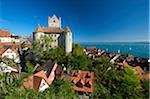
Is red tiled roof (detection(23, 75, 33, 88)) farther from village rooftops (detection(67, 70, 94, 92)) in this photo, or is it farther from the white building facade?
the white building facade

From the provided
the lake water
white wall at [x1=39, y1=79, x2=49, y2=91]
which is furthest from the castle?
white wall at [x1=39, y1=79, x2=49, y2=91]

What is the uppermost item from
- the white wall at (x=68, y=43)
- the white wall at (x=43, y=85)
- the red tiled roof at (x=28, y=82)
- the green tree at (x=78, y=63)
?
the white wall at (x=68, y=43)

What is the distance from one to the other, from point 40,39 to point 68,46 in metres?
0.78

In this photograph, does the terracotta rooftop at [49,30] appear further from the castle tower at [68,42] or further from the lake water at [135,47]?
the lake water at [135,47]

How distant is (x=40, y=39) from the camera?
5906 millimetres

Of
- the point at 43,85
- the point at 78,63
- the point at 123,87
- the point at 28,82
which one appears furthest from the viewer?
the point at 78,63

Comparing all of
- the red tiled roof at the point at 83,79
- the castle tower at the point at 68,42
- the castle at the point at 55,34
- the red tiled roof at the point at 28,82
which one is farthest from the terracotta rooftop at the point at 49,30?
the red tiled roof at the point at 28,82

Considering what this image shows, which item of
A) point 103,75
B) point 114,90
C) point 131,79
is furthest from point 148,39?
point 103,75

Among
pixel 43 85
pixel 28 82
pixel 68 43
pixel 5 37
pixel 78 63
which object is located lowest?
pixel 43 85

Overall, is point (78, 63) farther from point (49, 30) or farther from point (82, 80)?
point (49, 30)

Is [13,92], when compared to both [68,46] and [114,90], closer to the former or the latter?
[114,90]

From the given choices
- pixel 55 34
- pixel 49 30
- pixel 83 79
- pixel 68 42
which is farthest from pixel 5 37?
pixel 83 79

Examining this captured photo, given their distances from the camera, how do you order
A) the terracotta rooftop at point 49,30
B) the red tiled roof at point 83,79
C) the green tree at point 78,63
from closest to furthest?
the red tiled roof at point 83,79 < the green tree at point 78,63 < the terracotta rooftop at point 49,30

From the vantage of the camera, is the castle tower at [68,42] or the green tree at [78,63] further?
the castle tower at [68,42]
